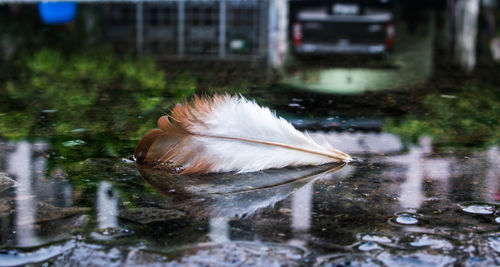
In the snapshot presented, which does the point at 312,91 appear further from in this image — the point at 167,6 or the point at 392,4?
the point at 167,6

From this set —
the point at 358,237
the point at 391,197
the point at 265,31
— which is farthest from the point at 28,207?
the point at 265,31

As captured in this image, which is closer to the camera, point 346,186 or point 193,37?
point 346,186

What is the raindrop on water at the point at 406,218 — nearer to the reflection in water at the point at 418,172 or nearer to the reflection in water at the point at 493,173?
the reflection in water at the point at 418,172

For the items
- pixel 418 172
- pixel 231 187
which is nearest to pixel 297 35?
pixel 418 172

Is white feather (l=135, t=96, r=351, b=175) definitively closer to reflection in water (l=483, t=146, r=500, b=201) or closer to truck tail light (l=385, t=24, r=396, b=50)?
reflection in water (l=483, t=146, r=500, b=201)

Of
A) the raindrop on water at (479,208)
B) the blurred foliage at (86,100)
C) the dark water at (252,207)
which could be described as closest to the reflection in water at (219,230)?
the dark water at (252,207)

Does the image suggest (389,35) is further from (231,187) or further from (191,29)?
(231,187)

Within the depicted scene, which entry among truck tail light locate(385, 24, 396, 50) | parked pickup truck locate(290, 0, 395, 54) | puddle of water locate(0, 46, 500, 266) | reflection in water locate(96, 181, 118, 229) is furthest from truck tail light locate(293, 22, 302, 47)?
reflection in water locate(96, 181, 118, 229)
